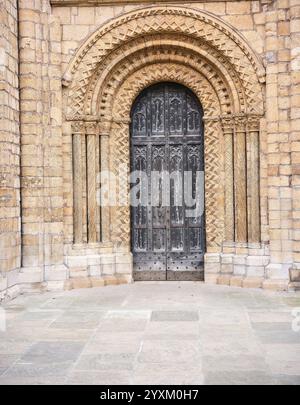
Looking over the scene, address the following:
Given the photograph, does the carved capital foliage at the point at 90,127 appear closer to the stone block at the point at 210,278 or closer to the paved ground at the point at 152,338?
the paved ground at the point at 152,338

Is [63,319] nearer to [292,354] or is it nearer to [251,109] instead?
[292,354]

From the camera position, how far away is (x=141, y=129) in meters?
10.4

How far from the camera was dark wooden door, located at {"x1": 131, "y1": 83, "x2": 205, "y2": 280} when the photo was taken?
33.8 feet

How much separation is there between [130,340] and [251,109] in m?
4.94

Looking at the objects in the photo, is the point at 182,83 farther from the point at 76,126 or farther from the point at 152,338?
the point at 152,338

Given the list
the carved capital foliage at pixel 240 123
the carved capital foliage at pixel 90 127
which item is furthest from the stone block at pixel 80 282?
the carved capital foliage at pixel 240 123

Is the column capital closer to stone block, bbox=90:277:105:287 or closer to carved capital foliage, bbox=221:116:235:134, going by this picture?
carved capital foliage, bbox=221:116:235:134

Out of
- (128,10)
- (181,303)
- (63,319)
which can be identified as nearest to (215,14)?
(128,10)

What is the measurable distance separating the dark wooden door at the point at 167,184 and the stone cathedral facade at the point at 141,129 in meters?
0.04

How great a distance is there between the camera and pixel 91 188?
10000 mm

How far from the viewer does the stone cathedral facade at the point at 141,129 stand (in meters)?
9.27

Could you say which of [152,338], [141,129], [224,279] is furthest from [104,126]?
[152,338]

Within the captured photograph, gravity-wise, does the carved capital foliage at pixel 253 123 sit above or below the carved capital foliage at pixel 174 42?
below

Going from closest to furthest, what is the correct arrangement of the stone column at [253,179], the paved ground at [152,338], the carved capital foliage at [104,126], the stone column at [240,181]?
the paved ground at [152,338] → the stone column at [253,179] → the stone column at [240,181] → the carved capital foliage at [104,126]
